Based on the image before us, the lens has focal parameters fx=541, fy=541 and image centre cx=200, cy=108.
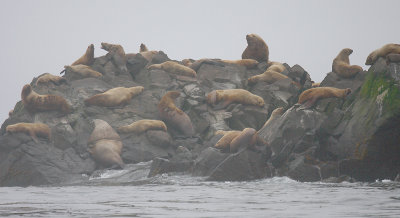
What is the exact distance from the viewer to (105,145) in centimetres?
1608

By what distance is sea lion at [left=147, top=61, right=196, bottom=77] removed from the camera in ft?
70.0

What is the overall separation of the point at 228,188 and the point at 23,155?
660 cm

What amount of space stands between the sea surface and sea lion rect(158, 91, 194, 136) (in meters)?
5.32

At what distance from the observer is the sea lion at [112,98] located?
18781 millimetres

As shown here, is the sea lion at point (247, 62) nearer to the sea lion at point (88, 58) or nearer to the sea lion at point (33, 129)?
the sea lion at point (88, 58)

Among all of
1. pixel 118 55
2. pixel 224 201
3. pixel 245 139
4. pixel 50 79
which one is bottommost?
pixel 224 201

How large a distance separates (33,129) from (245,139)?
259 inches

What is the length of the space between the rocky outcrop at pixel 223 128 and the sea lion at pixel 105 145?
0.23m

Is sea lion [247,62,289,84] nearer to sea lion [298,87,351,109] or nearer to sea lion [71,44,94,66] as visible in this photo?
sea lion [298,87,351,109]

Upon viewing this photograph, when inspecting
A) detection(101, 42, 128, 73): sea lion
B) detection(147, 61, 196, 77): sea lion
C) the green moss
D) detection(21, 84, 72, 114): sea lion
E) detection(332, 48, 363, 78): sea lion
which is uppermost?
detection(101, 42, 128, 73): sea lion

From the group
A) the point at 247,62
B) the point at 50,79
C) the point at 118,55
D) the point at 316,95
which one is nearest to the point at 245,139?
the point at 316,95

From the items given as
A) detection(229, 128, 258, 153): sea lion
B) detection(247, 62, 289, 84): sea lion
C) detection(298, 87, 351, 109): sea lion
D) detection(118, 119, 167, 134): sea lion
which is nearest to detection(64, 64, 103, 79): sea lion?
detection(118, 119, 167, 134): sea lion

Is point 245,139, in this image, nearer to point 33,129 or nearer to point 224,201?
point 224,201

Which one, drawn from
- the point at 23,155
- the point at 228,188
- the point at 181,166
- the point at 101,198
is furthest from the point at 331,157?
the point at 23,155
